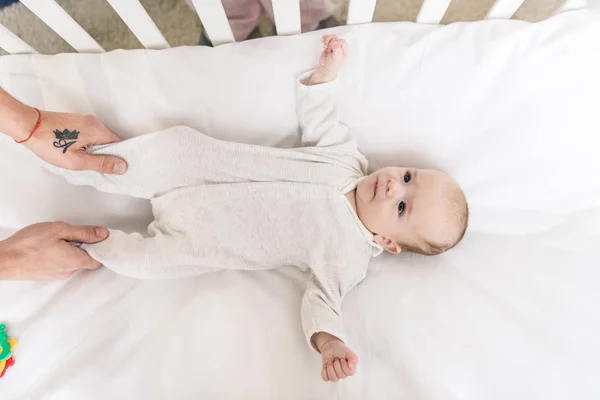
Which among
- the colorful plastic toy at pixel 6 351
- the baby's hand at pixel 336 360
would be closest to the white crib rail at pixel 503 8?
the baby's hand at pixel 336 360

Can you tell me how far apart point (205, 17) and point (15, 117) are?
42 cm

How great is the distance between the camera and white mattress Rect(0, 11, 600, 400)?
91 centimetres

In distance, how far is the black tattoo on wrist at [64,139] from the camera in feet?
2.95

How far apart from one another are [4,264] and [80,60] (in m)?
0.46

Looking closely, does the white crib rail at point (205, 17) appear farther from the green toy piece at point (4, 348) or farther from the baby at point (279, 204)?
the green toy piece at point (4, 348)

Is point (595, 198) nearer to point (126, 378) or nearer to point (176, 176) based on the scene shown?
point (176, 176)

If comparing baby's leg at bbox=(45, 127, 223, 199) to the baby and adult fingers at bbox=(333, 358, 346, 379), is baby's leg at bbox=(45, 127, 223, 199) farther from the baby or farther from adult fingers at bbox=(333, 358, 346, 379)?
adult fingers at bbox=(333, 358, 346, 379)

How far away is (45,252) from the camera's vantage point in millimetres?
889

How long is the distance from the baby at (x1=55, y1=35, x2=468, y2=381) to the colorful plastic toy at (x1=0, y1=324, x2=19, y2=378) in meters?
0.21

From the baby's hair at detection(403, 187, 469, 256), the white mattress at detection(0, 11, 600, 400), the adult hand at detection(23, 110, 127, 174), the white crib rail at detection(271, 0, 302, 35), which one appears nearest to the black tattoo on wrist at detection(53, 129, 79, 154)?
the adult hand at detection(23, 110, 127, 174)

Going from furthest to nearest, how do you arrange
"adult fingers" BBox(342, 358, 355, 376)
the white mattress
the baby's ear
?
the baby's ear < the white mattress < "adult fingers" BBox(342, 358, 355, 376)

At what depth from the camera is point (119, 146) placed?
97cm

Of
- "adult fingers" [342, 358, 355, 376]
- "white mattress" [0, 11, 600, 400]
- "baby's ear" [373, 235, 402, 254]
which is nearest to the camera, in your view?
"adult fingers" [342, 358, 355, 376]

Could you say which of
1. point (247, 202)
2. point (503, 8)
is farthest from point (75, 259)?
point (503, 8)
